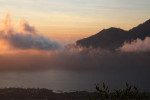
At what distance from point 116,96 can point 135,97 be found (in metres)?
4.10

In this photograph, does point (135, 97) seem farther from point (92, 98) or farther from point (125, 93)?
point (92, 98)

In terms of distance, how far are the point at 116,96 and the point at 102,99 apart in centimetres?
366

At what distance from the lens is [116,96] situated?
70.9m

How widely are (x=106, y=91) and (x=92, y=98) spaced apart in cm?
340

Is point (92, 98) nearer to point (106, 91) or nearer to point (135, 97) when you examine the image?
point (106, 91)

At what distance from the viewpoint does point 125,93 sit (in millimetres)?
71188

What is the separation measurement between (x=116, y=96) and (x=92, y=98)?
5535 mm

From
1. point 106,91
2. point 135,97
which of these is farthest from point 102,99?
point 135,97

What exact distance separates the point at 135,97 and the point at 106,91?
6555 mm

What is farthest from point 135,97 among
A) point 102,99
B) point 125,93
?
point 102,99

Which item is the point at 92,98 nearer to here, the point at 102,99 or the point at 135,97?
the point at 102,99

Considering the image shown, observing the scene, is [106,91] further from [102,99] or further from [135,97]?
[135,97]

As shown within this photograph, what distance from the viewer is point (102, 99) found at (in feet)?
227

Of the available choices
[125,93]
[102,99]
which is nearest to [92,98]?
[102,99]
